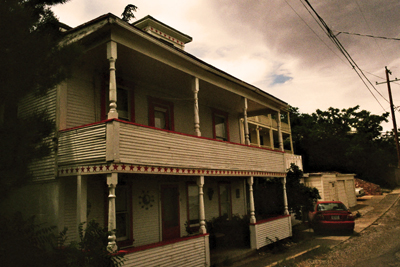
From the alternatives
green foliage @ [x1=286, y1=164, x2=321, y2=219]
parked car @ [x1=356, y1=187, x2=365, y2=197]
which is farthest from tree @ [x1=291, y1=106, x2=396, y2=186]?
green foliage @ [x1=286, y1=164, x2=321, y2=219]

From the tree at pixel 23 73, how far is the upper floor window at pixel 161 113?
475 centimetres

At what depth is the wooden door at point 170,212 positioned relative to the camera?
1177 centimetres

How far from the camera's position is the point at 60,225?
27.8 ft

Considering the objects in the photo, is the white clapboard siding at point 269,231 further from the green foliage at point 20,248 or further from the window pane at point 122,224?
the green foliage at point 20,248

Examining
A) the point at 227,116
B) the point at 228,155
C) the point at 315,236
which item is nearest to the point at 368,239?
the point at 315,236

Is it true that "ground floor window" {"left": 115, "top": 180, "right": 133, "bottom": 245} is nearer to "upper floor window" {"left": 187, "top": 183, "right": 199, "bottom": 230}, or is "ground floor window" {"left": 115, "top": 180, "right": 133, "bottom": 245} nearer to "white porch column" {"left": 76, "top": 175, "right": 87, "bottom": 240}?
"white porch column" {"left": 76, "top": 175, "right": 87, "bottom": 240}

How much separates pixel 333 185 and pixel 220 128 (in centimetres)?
1236

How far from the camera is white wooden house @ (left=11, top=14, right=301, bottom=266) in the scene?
26.5 ft

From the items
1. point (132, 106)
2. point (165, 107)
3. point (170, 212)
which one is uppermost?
point (165, 107)

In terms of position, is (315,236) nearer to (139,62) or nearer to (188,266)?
(188,266)

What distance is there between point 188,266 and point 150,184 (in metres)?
3.33

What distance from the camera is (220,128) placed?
15742mm

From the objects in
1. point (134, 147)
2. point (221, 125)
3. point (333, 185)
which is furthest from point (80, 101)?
point (333, 185)

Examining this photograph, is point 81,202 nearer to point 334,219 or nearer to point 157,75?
point 157,75
